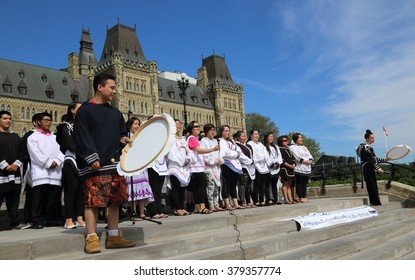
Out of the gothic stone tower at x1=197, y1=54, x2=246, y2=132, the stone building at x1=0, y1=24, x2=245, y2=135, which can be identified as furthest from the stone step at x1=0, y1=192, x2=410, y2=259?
the gothic stone tower at x1=197, y1=54, x2=246, y2=132

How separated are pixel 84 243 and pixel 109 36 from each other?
69.8 m

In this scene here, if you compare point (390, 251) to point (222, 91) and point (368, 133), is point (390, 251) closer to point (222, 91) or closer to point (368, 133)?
point (368, 133)

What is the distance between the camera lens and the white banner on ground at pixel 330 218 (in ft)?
18.6

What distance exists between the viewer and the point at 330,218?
614cm

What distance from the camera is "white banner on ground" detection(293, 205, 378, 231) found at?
5664mm

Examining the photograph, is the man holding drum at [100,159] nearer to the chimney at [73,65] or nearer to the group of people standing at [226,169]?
the group of people standing at [226,169]

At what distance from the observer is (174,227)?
4.64 meters

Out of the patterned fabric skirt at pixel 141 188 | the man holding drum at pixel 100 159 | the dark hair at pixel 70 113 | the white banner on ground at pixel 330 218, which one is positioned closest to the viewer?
the man holding drum at pixel 100 159

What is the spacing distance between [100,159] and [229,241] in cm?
191

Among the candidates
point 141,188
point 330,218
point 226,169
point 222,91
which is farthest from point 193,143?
point 222,91

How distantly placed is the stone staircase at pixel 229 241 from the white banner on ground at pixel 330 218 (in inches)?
6.9

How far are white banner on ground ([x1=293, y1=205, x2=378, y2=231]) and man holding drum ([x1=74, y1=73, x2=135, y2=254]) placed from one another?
289 centimetres

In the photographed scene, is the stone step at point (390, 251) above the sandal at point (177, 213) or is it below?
below

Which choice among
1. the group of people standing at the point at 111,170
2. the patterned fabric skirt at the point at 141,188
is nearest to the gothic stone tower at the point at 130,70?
the group of people standing at the point at 111,170
